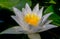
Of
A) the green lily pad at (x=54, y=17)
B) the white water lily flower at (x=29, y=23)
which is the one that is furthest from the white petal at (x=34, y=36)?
the green lily pad at (x=54, y=17)

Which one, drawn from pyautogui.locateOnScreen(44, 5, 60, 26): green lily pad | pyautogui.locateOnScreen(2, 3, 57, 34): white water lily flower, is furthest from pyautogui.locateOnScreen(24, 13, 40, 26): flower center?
pyautogui.locateOnScreen(44, 5, 60, 26): green lily pad

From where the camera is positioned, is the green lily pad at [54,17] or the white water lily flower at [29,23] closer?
the white water lily flower at [29,23]

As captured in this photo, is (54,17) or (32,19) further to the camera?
(54,17)

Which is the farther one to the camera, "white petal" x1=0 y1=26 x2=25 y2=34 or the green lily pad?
the green lily pad

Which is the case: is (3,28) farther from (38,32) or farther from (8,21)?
(38,32)

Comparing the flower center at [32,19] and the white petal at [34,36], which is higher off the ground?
the flower center at [32,19]

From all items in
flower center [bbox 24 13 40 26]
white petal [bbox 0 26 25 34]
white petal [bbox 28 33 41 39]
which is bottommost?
white petal [bbox 28 33 41 39]

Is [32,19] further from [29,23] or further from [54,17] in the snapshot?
[54,17]

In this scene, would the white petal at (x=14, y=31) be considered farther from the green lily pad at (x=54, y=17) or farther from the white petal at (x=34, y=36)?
the green lily pad at (x=54, y=17)

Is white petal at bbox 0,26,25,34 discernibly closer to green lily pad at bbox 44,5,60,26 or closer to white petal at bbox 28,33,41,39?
white petal at bbox 28,33,41,39

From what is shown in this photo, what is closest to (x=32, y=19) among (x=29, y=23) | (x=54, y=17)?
(x=29, y=23)
